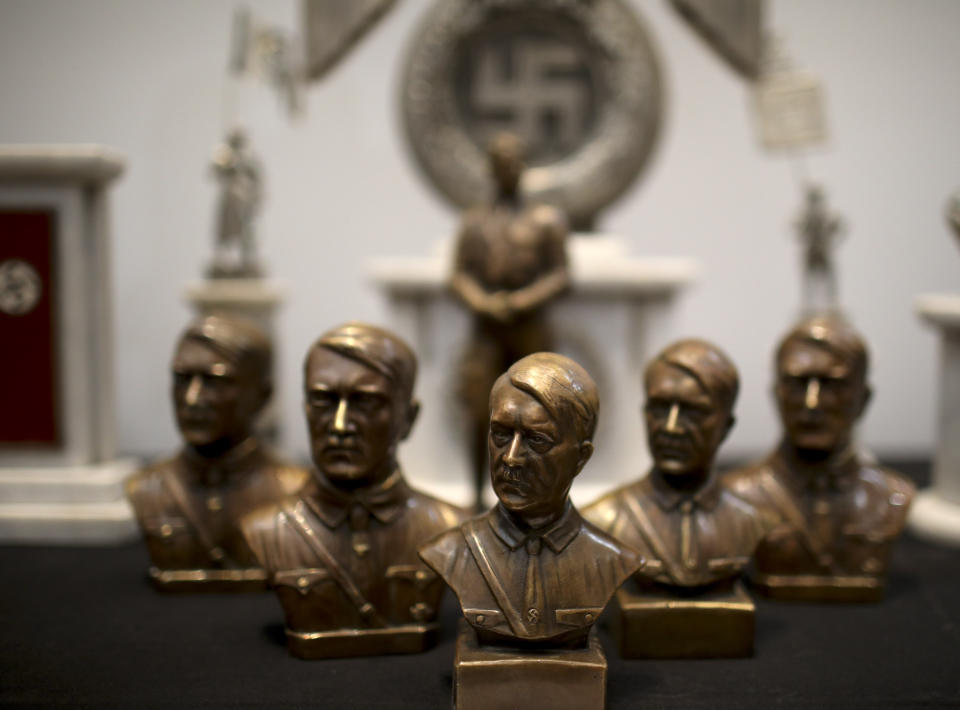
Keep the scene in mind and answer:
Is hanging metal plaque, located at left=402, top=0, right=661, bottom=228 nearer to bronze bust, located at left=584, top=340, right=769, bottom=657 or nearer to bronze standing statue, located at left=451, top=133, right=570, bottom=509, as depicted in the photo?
bronze standing statue, located at left=451, top=133, right=570, bottom=509

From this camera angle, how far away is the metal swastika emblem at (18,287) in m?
4.08

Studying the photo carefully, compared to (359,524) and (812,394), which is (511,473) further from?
(812,394)

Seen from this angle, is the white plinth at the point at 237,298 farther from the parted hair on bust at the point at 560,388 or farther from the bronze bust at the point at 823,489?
the parted hair on bust at the point at 560,388

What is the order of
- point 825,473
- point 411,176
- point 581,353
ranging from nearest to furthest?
point 825,473 < point 581,353 < point 411,176

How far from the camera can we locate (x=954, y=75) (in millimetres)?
6086

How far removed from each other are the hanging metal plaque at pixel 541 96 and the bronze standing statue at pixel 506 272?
36.2 inches

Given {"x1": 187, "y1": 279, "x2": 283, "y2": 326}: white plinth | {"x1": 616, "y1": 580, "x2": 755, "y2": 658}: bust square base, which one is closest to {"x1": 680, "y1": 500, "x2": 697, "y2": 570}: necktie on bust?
{"x1": 616, "y1": 580, "x2": 755, "y2": 658}: bust square base

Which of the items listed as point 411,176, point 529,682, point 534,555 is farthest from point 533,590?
point 411,176

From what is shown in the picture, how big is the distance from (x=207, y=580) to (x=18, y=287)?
5.08ft

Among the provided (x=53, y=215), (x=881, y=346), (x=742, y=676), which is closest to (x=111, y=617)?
(x=53, y=215)

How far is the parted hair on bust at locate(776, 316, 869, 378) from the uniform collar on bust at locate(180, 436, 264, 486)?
1887 mm

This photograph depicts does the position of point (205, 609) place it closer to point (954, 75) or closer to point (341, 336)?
point (341, 336)

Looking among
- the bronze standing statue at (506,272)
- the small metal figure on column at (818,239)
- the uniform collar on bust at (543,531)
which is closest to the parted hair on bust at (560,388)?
the uniform collar on bust at (543,531)

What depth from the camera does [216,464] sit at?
3.49m
